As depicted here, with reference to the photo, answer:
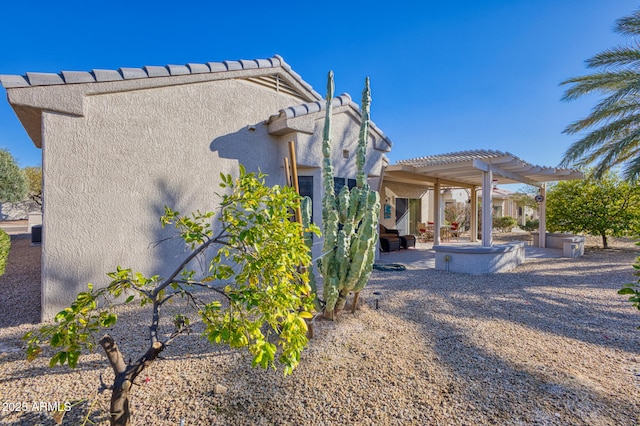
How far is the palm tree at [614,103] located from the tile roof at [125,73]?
1182 cm

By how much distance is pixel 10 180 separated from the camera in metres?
23.2

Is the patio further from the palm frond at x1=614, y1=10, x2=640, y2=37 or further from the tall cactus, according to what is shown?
the palm frond at x1=614, y1=10, x2=640, y2=37

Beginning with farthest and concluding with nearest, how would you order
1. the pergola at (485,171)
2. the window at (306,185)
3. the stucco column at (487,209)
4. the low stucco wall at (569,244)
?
the low stucco wall at (569,244) < the stucco column at (487,209) < the pergola at (485,171) < the window at (306,185)

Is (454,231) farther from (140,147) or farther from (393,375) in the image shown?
(140,147)

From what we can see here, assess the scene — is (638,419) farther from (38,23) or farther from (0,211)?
(0,211)

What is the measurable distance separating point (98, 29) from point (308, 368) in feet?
39.4

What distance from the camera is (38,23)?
9.38m

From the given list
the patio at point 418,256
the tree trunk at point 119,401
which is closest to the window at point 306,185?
the patio at point 418,256

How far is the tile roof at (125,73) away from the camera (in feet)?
18.0

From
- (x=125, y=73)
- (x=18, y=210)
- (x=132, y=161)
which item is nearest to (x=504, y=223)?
(x=132, y=161)

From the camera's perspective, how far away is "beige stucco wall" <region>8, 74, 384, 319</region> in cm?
590

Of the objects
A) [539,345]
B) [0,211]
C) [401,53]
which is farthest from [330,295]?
[0,211]

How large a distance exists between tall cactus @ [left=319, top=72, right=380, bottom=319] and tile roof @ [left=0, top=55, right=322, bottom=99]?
4176mm

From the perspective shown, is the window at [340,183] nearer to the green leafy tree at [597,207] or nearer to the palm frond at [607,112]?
the palm frond at [607,112]
